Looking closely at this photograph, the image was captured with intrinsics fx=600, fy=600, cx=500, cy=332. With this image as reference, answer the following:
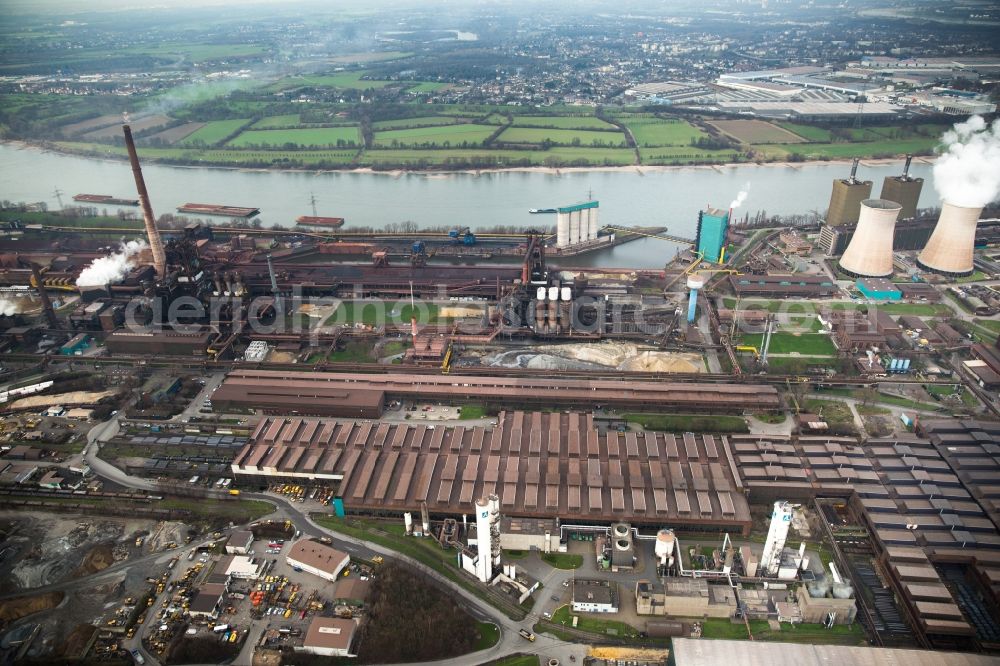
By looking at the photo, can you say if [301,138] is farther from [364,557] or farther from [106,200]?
[364,557]

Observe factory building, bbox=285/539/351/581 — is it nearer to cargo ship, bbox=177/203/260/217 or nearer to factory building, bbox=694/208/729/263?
factory building, bbox=694/208/729/263

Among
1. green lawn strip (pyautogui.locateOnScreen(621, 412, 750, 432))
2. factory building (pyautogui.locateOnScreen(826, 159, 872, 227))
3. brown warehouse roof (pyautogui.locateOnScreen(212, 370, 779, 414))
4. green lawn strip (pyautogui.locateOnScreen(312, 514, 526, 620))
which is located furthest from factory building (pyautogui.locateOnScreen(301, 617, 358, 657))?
factory building (pyautogui.locateOnScreen(826, 159, 872, 227))

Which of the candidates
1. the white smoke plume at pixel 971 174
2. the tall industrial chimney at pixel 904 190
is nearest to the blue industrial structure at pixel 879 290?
the white smoke plume at pixel 971 174

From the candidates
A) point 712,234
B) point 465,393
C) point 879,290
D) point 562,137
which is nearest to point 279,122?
point 562,137

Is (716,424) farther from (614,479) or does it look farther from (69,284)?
(69,284)

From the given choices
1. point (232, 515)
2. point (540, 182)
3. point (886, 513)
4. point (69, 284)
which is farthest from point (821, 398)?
point (69, 284)

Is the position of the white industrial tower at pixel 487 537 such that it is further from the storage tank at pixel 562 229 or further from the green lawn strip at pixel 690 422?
the storage tank at pixel 562 229
